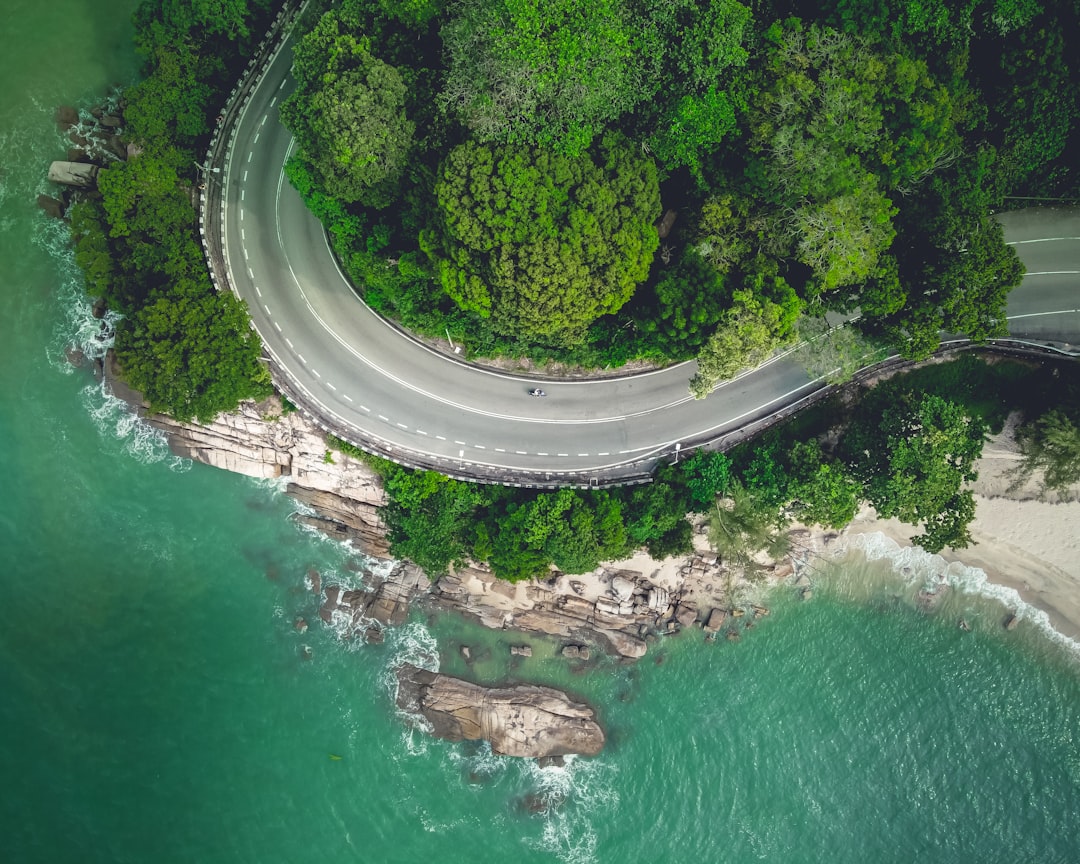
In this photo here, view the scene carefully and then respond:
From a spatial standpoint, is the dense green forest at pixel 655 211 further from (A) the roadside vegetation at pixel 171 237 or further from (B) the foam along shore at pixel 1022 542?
(B) the foam along shore at pixel 1022 542

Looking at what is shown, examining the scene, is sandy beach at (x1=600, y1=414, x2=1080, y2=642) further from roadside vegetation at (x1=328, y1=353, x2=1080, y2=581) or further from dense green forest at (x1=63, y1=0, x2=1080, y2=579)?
dense green forest at (x1=63, y1=0, x2=1080, y2=579)

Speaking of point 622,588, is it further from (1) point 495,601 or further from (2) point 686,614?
(1) point 495,601

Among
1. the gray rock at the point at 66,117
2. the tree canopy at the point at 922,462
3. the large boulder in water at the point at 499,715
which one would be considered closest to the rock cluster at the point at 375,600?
the large boulder in water at the point at 499,715

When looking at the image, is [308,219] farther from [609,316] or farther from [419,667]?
[419,667]

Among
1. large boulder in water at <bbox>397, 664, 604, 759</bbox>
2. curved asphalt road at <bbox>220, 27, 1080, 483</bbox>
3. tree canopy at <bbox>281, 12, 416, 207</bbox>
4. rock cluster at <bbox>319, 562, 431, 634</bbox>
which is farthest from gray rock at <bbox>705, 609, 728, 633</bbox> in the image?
tree canopy at <bbox>281, 12, 416, 207</bbox>

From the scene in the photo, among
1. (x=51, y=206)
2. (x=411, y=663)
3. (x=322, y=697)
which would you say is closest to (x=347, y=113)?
(x=51, y=206)

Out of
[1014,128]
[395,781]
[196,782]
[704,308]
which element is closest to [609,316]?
[704,308]
